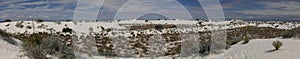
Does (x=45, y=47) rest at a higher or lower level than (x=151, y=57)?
higher

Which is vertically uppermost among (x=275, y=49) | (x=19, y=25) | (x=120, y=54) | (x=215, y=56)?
(x=275, y=49)

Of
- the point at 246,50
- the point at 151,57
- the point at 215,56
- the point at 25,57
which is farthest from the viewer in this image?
the point at 151,57

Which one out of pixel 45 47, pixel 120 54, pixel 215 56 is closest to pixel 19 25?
pixel 120 54

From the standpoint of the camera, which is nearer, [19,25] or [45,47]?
[45,47]

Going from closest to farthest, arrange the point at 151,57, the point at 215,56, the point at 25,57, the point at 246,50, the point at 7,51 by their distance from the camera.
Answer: the point at 25,57 < the point at 7,51 < the point at 246,50 < the point at 215,56 < the point at 151,57

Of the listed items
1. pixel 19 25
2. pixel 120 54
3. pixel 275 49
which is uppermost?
pixel 275 49

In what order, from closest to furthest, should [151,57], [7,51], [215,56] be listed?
[7,51] → [215,56] → [151,57]

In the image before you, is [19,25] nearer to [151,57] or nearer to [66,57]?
[151,57]

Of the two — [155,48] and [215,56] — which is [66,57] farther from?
[155,48]

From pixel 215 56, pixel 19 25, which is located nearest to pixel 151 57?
pixel 215 56
